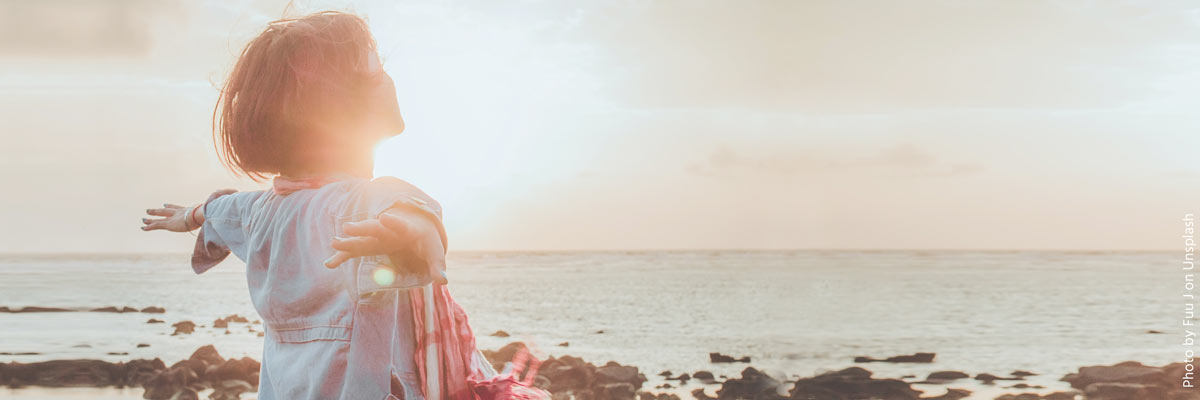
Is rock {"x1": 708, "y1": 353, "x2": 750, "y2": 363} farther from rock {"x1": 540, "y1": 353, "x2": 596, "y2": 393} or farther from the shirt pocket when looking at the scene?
the shirt pocket

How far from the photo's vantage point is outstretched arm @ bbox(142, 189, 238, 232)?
205 cm

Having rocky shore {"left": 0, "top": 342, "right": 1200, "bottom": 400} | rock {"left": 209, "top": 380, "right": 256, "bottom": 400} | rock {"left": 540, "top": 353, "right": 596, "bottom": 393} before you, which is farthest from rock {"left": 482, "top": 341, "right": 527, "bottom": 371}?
rock {"left": 209, "top": 380, "right": 256, "bottom": 400}

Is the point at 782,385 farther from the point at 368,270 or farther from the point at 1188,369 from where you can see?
the point at 368,270

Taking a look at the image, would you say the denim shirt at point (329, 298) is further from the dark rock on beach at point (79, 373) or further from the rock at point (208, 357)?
the rock at point (208, 357)

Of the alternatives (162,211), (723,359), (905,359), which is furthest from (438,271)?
(905,359)

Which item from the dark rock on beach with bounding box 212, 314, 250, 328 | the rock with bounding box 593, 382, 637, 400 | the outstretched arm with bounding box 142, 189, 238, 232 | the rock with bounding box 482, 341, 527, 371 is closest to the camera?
the outstretched arm with bounding box 142, 189, 238, 232

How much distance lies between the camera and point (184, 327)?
12477 mm

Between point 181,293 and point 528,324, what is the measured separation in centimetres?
930

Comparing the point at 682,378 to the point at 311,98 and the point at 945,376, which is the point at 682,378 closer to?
the point at 945,376

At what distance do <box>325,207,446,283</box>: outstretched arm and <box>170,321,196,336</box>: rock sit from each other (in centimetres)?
1211

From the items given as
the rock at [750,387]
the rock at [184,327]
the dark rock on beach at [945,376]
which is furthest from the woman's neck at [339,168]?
the rock at [184,327]

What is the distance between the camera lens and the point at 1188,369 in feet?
30.0

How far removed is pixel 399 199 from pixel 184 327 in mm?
12496

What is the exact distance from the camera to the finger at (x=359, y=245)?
4.43ft
